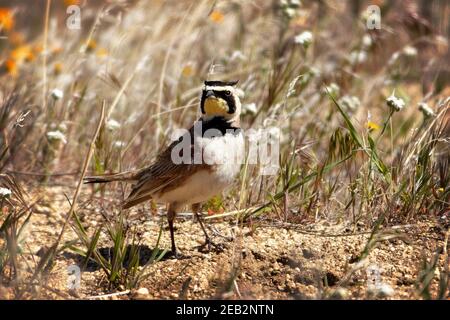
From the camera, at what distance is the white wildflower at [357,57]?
696 cm

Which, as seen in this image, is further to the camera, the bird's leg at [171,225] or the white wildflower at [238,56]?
the white wildflower at [238,56]

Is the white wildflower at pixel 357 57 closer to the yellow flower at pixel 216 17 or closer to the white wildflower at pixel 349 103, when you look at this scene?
the white wildflower at pixel 349 103

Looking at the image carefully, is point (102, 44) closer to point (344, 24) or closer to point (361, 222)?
point (344, 24)

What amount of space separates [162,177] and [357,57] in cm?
311

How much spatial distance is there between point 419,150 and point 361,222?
0.58 m

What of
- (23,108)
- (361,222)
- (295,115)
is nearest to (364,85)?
(295,115)

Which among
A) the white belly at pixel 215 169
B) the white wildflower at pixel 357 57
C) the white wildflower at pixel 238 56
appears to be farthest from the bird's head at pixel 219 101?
the white wildflower at pixel 357 57

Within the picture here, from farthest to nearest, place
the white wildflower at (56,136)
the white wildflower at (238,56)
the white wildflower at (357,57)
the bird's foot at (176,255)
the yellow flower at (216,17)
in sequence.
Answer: the yellow flower at (216,17) < the white wildflower at (357,57) < the white wildflower at (238,56) < the white wildflower at (56,136) < the bird's foot at (176,255)

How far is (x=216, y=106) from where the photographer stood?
4.31 meters

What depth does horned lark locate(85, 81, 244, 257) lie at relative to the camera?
4.27 m

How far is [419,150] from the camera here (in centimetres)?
464

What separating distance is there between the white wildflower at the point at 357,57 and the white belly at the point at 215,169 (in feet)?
9.52

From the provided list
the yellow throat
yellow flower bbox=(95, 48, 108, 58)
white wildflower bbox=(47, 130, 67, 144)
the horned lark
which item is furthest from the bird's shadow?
yellow flower bbox=(95, 48, 108, 58)

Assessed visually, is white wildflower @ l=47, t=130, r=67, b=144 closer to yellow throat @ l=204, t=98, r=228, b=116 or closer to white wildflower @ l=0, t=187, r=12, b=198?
white wildflower @ l=0, t=187, r=12, b=198
